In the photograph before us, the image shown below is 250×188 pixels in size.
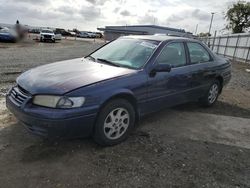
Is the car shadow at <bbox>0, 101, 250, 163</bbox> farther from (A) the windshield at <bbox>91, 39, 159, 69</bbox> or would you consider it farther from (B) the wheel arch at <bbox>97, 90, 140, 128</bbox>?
(A) the windshield at <bbox>91, 39, 159, 69</bbox>

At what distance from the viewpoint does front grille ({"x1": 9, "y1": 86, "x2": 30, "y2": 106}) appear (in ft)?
10.8

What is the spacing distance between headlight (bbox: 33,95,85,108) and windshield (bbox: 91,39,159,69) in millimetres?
1169

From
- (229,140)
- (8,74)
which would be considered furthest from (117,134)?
(8,74)

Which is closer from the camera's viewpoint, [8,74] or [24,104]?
[24,104]

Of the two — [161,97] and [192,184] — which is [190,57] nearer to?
[161,97]

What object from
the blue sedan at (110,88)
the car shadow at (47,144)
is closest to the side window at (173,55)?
the blue sedan at (110,88)

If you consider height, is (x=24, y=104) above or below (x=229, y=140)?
above

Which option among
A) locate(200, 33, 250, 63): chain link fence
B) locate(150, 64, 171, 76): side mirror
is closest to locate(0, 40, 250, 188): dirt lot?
locate(150, 64, 171, 76): side mirror

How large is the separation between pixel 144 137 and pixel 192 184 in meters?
1.21

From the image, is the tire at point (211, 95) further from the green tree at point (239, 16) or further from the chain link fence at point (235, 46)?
the green tree at point (239, 16)

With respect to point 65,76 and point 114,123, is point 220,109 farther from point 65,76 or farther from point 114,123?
point 65,76

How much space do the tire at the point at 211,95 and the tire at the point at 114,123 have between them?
7.76ft

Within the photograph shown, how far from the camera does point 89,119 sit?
3.22m

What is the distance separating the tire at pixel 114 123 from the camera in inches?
134
